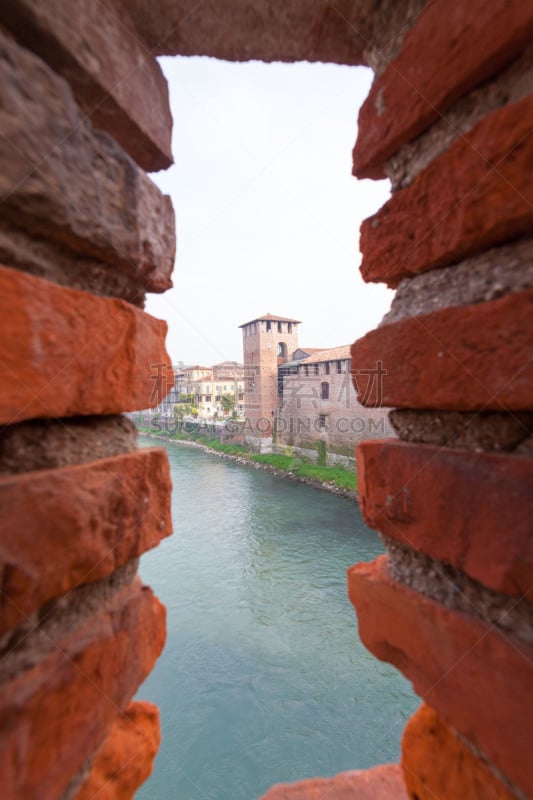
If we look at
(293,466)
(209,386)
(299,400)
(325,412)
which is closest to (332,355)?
(325,412)

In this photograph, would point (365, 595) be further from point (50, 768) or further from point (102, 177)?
point (102, 177)

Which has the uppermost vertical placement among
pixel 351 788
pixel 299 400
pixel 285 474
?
pixel 299 400

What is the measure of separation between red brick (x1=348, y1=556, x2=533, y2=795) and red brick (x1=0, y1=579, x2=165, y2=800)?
45 cm

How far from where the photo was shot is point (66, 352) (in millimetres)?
511

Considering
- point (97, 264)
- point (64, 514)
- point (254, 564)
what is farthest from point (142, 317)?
point (254, 564)

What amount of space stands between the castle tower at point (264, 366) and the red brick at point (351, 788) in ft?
80.8

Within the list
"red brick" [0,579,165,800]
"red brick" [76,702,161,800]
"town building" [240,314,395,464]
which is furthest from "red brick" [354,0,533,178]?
"town building" [240,314,395,464]

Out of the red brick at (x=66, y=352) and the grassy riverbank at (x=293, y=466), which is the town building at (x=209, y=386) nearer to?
the grassy riverbank at (x=293, y=466)

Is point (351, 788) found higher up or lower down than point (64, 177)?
lower down

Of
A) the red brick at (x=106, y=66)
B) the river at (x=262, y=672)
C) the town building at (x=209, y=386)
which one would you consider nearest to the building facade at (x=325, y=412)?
the river at (x=262, y=672)

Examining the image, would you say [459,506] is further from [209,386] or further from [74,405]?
[209,386]

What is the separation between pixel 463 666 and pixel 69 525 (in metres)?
0.59

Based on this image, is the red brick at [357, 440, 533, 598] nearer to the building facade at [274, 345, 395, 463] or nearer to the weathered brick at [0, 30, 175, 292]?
the weathered brick at [0, 30, 175, 292]

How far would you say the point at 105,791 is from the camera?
579 millimetres
